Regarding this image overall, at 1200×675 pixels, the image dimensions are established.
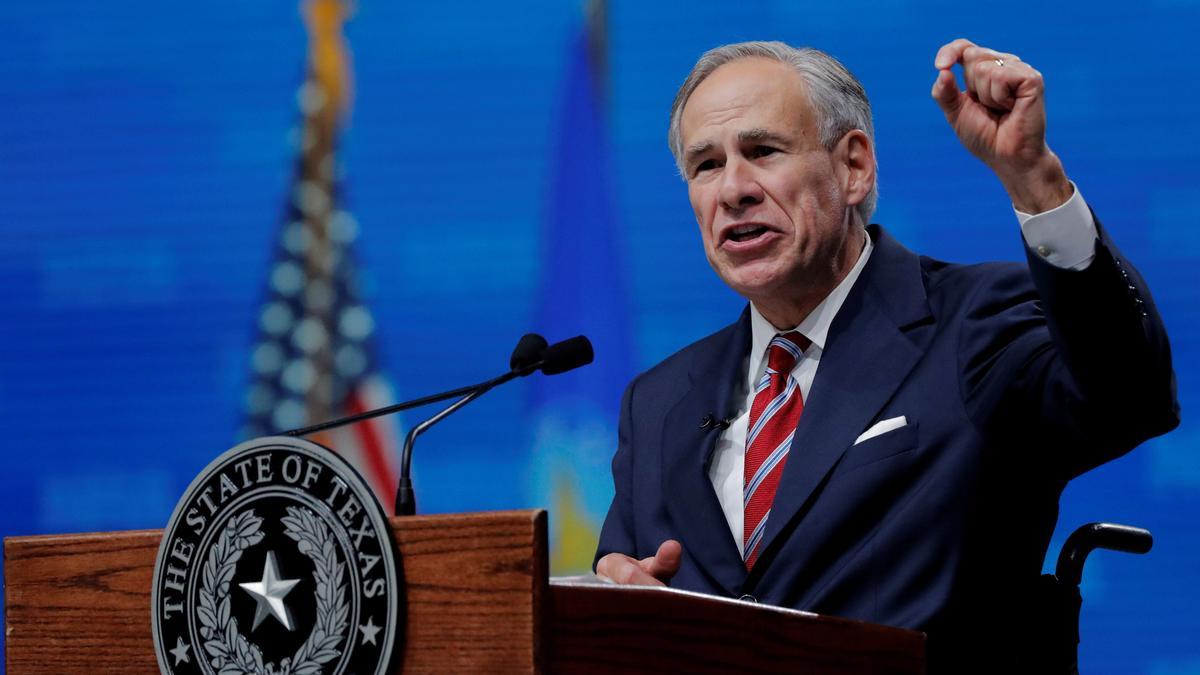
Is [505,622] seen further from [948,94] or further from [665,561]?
[948,94]

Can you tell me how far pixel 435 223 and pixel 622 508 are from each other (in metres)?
1.10

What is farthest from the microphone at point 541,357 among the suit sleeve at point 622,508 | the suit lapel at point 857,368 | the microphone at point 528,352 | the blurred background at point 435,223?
the blurred background at point 435,223

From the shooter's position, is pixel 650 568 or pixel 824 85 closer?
pixel 650 568

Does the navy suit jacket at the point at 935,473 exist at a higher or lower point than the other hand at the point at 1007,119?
lower

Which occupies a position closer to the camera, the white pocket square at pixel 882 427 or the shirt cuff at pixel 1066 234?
the shirt cuff at pixel 1066 234

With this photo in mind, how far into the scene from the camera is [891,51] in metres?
2.99

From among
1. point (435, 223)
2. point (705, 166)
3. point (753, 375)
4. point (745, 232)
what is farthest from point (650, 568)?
point (435, 223)

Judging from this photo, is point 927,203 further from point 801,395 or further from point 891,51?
point 801,395

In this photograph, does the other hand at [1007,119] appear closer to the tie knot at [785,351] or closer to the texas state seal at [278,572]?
the tie knot at [785,351]

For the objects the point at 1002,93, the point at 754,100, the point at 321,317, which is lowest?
the point at 321,317

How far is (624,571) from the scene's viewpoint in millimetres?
1958

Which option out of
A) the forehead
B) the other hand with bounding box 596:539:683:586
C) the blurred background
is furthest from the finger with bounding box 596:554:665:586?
the blurred background

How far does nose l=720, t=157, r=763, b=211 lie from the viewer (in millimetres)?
2363

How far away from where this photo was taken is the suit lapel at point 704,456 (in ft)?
6.94
